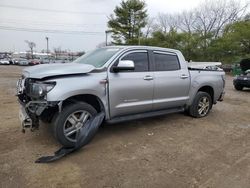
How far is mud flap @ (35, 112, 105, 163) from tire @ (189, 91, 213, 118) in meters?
2.82

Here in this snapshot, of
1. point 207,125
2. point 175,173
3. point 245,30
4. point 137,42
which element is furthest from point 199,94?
point 137,42

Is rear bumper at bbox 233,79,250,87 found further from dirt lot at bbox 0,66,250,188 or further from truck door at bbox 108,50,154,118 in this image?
truck door at bbox 108,50,154,118

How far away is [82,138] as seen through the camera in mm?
4422

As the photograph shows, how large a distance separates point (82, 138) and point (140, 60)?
6.70ft

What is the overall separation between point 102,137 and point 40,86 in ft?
5.26

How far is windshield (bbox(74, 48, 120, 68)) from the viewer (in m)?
5.10

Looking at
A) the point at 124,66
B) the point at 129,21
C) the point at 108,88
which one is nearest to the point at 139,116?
the point at 108,88

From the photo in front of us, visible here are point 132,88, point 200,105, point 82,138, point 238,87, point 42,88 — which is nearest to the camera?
point 42,88

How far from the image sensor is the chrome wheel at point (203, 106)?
270 inches

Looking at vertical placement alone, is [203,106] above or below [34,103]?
below

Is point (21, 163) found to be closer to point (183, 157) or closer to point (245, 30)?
point (183, 157)

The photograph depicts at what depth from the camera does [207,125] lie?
6.22 meters

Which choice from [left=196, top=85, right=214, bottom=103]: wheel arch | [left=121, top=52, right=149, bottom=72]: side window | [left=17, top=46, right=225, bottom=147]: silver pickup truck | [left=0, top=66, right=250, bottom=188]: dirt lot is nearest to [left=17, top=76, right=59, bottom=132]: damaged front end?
[left=17, top=46, right=225, bottom=147]: silver pickup truck

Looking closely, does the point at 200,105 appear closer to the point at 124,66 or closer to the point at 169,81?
the point at 169,81
